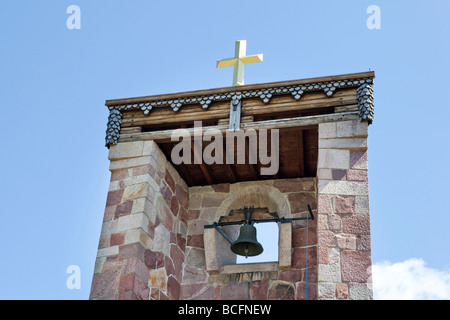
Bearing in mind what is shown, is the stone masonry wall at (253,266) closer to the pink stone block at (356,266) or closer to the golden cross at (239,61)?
the pink stone block at (356,266)

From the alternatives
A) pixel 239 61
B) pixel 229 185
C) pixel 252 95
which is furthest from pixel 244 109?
pixel 229 185

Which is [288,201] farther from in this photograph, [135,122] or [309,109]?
[135,122]

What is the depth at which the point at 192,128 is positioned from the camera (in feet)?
30.1

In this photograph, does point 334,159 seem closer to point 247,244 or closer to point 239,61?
point 247,244

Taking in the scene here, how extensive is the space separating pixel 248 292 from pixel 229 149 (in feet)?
5.45

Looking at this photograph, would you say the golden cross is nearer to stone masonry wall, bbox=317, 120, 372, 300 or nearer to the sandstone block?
stone masonry wall, bbox=317, 120, 372, 300

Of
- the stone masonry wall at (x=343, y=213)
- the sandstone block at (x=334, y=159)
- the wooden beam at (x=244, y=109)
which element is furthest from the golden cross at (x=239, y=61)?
the sandstone block at (x=334, y=159)
